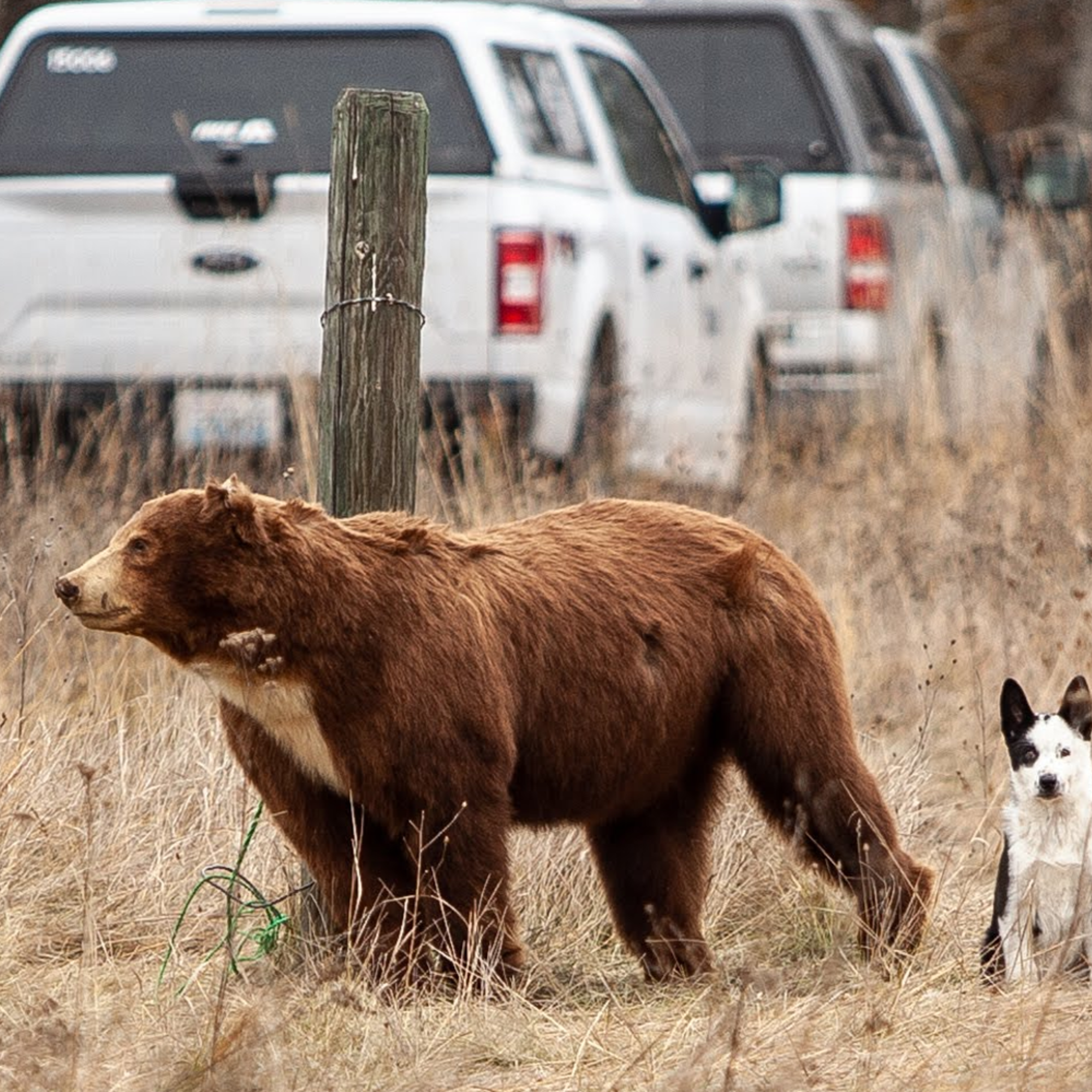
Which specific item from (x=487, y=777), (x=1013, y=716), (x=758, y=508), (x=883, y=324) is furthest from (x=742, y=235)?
(x=487, y=777)

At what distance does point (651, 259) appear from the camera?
978 centimetres

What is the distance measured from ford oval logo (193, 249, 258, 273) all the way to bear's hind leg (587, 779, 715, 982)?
3.94m

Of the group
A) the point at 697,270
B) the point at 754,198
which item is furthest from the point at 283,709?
the point at 697,270

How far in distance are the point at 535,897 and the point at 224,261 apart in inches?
149

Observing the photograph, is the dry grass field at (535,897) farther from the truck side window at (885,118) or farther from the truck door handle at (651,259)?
the truck side window at (885,118)

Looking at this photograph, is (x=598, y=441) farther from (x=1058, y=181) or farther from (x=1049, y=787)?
(x=1058, y=181)

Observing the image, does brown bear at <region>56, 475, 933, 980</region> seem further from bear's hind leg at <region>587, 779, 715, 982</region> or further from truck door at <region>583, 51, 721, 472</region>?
truck door at <region>583, 51, 721, 472</region>

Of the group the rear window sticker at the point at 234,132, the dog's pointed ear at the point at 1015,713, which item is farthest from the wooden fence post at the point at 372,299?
the rear window sticker at the point at 234,132

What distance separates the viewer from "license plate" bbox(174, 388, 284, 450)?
26.8ft

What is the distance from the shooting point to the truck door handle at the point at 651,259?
382 inches

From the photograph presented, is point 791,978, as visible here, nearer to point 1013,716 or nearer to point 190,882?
point 1013,716

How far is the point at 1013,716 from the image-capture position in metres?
5.12

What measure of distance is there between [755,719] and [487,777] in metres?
0.68

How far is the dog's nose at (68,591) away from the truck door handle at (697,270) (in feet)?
21.4
